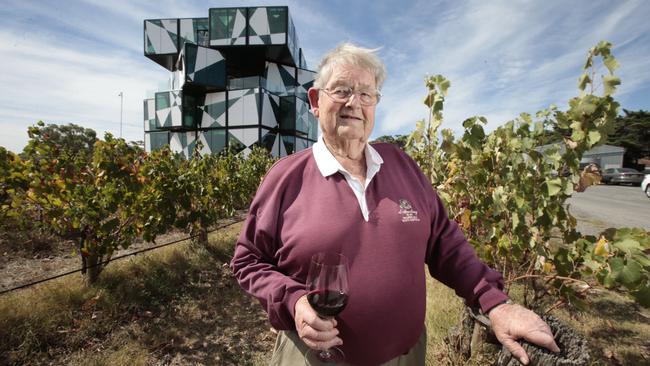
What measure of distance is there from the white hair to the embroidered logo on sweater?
27.4 inches

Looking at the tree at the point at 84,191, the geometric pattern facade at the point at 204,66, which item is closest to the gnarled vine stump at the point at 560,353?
the tree at the point at 84,191

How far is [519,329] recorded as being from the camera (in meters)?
1.26

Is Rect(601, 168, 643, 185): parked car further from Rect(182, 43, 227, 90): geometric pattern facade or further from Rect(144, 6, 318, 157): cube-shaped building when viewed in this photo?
Rect(182, 43, 227, 90): geometric pattern facade

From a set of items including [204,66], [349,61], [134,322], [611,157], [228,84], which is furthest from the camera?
[611,157]

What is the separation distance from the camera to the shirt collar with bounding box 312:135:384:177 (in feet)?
5.08

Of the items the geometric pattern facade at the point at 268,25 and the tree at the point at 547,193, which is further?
the geometric pattern facade at the point at 268,25

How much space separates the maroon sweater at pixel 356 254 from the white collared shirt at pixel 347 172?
0.03 metres

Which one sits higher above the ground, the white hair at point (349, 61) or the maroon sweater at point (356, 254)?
the white hair at point (349, 61)

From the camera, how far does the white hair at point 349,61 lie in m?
1.67

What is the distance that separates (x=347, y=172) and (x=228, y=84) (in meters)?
29.2

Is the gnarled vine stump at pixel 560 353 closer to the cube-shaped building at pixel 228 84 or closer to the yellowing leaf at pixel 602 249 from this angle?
the yellowing leaf at pixel 602 249

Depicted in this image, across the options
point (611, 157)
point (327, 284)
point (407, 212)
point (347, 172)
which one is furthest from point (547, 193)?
point (611, 157)

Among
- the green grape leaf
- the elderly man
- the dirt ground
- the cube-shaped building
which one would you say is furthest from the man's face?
the cube-shaped building

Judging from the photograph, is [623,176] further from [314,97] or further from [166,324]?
[166,324]
